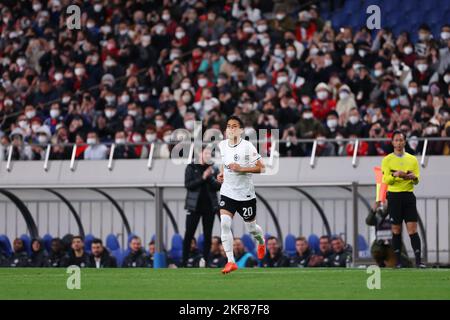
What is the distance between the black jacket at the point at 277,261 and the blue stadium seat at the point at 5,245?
551cm

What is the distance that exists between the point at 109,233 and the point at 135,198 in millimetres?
1037

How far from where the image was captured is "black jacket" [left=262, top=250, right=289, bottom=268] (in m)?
24.2

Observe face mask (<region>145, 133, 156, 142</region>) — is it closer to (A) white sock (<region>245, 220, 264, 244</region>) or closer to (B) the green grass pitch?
(B) the green grass pitch

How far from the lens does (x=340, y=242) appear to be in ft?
78.8

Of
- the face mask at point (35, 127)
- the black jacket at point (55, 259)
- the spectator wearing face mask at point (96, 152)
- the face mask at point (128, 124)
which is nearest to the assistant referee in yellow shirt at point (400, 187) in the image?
the black jacket at point (55, 259)

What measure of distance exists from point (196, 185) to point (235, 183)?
4373mm

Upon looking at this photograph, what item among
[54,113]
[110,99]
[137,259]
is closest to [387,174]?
[137,259]

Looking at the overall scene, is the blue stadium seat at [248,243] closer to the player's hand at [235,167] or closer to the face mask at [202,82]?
the face mask at [202,82]

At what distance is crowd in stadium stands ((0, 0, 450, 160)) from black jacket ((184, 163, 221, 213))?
4.00 m
